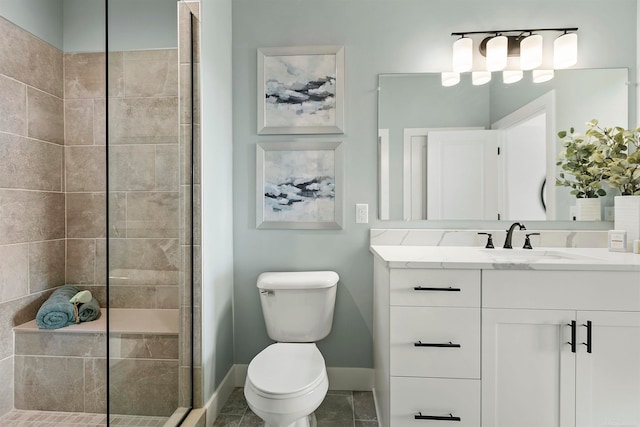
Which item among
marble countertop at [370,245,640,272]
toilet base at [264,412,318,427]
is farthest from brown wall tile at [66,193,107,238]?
marble countertop at [370,245,640,272]

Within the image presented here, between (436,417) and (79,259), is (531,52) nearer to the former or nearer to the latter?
(436,417)

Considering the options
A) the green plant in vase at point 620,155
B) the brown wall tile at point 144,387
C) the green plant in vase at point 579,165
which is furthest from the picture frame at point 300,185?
the green plant in vase at point 620,155

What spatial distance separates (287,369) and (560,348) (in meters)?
1.10

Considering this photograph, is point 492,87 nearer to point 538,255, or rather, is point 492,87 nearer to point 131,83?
point 538,255

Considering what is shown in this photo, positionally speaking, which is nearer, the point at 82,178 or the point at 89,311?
the point at 89,311

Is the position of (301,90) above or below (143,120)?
above

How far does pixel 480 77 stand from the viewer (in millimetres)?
1925

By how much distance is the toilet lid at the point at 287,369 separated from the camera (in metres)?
1.31

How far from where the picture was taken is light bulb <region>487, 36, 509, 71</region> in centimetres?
190

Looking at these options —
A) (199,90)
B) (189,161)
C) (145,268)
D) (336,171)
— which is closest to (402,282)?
(336,171)

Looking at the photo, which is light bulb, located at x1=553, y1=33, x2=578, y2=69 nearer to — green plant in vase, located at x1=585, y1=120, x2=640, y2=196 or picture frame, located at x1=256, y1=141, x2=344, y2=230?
green plant in vase, located at x1=585, y1=120, x2=640, y2=196

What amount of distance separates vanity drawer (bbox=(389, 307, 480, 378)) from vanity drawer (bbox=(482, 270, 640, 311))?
4.9 inches

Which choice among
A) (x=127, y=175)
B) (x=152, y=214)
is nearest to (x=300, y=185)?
(x=152, y=214)

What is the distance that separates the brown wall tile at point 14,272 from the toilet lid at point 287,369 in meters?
1.14
